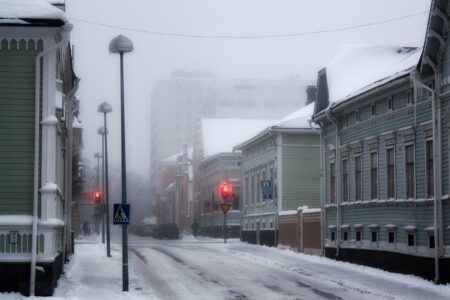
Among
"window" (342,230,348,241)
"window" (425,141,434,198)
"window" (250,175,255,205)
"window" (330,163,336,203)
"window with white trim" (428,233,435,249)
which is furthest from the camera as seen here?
"window" (250,175,255,205)

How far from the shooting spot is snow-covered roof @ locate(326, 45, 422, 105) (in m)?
32.7

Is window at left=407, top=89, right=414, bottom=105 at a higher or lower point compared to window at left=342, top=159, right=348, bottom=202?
higher

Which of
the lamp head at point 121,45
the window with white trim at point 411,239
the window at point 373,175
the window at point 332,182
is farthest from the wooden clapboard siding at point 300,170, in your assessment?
the lamp head at point 121,45

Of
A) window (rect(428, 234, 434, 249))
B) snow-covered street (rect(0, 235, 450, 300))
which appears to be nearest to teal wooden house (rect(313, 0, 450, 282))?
window (rect(428, 234, 434, 249))

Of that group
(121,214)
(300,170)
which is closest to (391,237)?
(121,214)

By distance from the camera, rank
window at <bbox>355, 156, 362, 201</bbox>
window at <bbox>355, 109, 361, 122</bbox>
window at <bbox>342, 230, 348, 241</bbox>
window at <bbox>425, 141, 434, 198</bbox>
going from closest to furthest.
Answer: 1. window at <bbox>425, 141, 434, 198</bbox>
2. window at <bbox>355, 109, 361, 122</bbox>
3. window at <bbox>355, 156, 362, 201</bbox>
4. window at <bbox>342, 230, 348, 241</bbox>

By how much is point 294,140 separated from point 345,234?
16.0 m

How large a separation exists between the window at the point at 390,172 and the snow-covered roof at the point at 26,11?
14.4 metres

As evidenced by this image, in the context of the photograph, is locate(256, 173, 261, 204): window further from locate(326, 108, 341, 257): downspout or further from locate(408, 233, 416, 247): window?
locate(408, 233, 416, 247): window

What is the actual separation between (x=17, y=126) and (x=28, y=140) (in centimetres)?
40

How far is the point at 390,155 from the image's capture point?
3166 centimetres

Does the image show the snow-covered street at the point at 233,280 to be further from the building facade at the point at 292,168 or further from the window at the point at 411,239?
the building facade at the point at 292,168

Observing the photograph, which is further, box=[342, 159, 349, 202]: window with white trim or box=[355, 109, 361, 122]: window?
box=[342, 159, 349, 202]: window with white trim

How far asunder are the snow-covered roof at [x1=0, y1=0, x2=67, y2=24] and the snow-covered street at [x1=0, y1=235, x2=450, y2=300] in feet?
20.2
